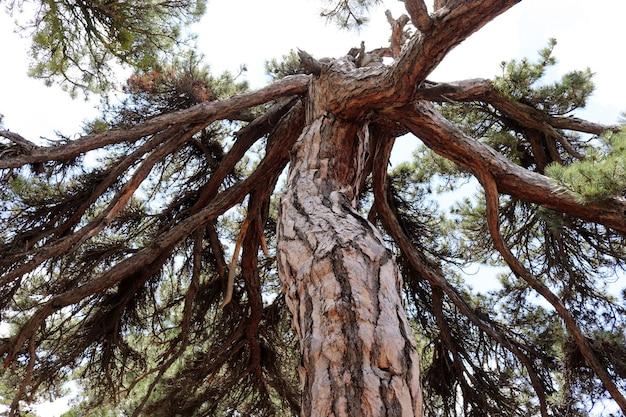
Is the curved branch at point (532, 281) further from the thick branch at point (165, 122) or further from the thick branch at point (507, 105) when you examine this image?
the thick branch at point (165, 122)

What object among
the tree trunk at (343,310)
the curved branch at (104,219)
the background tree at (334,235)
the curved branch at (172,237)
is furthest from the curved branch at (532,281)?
the curved branch at (104,219)

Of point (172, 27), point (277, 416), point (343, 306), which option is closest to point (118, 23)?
point (172, 27)

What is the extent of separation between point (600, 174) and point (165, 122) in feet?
8.90

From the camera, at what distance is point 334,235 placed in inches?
95.8

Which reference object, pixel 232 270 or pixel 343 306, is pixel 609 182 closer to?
pixel 343 306

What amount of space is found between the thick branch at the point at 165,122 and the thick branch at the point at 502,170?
0.98m

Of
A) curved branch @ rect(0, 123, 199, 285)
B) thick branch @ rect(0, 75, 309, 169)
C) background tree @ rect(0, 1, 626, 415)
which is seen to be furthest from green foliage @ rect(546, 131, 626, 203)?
curved branch @ rect(0, 123, 199, 285)

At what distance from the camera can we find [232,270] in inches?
149

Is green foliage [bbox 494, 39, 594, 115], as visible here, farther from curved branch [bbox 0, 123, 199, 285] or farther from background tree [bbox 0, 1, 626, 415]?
curved branch [bbox 0, 123, 199, 285]

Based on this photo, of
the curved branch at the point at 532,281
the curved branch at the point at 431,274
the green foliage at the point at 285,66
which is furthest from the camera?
the green foliage at the point at 285,66

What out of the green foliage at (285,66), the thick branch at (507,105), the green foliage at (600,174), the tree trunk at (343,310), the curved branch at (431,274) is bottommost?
the tree trunk at (343,310)

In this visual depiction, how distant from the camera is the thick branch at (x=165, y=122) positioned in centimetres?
338

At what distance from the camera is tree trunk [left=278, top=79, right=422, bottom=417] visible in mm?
1746

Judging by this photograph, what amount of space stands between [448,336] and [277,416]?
7.38ft
